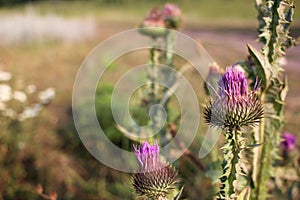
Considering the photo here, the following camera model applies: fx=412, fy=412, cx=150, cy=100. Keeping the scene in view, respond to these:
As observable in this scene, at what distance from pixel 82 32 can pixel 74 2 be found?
9218 mm

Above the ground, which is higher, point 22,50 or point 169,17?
point 169,17

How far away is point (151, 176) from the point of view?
3.04 feet

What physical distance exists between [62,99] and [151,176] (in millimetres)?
4358

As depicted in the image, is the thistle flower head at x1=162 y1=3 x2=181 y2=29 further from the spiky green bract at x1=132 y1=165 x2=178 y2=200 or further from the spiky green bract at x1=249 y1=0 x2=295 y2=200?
the spiky green bract at x1=132 y1=165 x2=178 y2=200

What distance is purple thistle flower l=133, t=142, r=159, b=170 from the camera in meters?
0.88

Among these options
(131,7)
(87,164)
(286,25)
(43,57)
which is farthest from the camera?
(131,7)

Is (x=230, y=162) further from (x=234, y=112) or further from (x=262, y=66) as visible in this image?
(x=262, y=66)

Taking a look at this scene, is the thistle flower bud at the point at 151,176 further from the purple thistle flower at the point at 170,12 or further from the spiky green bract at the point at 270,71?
the purple thistle flower at the point at 170,12

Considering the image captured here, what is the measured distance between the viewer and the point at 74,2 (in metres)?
18.4

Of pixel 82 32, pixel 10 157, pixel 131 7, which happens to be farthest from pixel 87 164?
pixel 131 7

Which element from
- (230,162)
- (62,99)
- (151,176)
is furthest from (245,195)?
(62,99)

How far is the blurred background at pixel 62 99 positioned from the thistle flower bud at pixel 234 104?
65cm

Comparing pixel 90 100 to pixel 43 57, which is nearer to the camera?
pixel 90 100

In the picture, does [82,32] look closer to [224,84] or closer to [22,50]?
[22,50]
